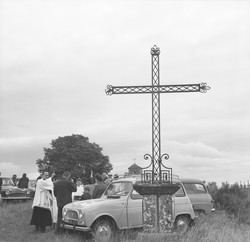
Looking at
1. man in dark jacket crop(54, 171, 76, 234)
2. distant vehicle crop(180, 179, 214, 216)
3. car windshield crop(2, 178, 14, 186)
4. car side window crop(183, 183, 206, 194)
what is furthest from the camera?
car windshield crop(2, 178, 14, 186)

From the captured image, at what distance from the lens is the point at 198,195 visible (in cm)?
1670

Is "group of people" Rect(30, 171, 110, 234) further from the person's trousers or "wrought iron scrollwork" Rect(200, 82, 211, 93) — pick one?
"wrought iron scrollwork" Rect(200, 82, 211, 93)

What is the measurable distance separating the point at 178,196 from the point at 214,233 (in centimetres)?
393

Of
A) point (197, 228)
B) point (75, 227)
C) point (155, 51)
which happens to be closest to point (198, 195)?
point (75, 227)

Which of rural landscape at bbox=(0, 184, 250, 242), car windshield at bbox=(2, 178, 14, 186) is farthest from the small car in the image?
rural landscape at bbox=(0, 184, 250, 242)

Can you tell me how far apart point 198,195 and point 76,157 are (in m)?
46.9

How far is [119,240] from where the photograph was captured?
9375mm

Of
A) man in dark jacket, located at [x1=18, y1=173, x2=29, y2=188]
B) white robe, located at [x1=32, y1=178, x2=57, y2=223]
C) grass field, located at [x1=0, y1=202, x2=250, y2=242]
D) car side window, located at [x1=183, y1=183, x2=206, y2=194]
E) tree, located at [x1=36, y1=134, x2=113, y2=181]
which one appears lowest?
grass field, located at [x1=0, y1=202, x2=250, y2=242]

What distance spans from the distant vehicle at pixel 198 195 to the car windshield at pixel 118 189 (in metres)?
4.60

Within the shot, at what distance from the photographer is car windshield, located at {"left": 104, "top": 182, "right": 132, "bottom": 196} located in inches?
474

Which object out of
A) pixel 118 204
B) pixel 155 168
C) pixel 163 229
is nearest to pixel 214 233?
pixel 163 229

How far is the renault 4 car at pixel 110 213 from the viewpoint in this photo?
11016 mm

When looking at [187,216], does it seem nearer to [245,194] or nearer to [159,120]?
[159,120]

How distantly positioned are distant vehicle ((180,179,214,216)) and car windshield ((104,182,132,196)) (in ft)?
15.1
